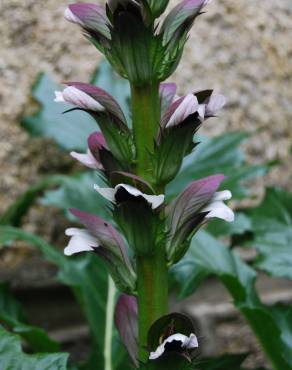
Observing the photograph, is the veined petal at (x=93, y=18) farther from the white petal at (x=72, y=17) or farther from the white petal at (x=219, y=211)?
the white petal at (x=219, y=211)

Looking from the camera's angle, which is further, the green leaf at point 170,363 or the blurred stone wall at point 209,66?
the blurred stone wall at point 209,66

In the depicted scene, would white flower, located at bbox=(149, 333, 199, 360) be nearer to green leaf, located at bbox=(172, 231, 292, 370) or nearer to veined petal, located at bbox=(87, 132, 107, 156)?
veined petal, located at bbox=(87, 132, 107, 156)

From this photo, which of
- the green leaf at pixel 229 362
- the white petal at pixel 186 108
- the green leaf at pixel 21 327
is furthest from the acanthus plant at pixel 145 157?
the green leaf at pixel 21 327

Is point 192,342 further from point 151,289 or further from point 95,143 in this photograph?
point 95,143

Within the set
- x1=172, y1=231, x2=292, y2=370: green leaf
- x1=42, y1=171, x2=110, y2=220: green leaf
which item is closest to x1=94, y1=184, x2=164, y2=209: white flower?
x1=172, y1=231, x2=292, y2=370: green leaf

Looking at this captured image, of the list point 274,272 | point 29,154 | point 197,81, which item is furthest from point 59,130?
point 274,272

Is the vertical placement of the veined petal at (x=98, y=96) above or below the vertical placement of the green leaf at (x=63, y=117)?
below

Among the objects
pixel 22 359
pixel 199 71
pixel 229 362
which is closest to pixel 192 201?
pixel 22 359
